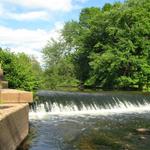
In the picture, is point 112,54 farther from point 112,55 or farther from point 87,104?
point 87,104

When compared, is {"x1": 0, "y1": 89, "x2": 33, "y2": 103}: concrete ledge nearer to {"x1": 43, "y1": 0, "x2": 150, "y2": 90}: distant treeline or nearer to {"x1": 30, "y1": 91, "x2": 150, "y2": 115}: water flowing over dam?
{"x1": 30, "y1": 91, "x2": 150, "y2": 115}: water flowing over dam

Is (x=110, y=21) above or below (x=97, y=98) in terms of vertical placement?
above

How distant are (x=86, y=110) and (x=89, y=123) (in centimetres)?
569

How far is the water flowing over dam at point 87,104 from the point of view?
25.0 meters

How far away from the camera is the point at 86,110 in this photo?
86.4ft

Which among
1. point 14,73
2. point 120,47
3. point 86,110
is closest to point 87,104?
point 86,110

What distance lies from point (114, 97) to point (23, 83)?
9.58m

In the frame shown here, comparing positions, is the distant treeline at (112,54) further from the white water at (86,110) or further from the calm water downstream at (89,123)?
the white water at (86,110)

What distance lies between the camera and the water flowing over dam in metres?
25.0

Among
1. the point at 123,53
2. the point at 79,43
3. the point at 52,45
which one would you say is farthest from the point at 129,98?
the point at 52,45

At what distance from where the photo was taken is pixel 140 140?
16.0m

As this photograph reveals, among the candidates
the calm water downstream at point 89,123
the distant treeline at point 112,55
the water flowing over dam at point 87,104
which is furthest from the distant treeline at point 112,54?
the water flowing over dam at point 87,104

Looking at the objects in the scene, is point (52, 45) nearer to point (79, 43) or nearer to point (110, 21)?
point (79, 43)

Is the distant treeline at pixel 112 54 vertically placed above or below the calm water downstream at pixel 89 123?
above
